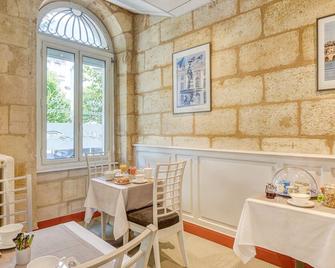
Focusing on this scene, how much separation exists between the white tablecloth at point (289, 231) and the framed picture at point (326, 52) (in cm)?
108

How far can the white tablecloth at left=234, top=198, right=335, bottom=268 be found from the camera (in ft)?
4.60

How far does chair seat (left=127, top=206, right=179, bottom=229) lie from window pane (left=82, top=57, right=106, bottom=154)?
1.71m

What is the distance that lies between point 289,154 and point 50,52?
10.6 feet

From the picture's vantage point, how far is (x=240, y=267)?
2227 mm

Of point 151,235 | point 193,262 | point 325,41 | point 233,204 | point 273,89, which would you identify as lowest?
point 193,262

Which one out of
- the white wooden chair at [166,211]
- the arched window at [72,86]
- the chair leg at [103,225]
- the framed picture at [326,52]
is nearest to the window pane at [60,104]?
the arched window at [72,86]

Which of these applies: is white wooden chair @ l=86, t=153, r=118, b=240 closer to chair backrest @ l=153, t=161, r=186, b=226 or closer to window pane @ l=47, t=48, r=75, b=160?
window pane @ l=47, t=48, r=75, b=160

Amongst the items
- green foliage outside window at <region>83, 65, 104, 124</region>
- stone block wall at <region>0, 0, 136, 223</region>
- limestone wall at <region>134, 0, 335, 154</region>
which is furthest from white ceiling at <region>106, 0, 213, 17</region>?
green foliage outside window at <region>83, 65, 104, 124</region>

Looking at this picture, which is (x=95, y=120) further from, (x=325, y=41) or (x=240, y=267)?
(x=325, y=41)

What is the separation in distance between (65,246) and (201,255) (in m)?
1.74

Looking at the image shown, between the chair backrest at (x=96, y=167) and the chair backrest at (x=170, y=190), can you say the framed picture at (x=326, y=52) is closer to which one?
the chair backrest at (x=170, y=190)

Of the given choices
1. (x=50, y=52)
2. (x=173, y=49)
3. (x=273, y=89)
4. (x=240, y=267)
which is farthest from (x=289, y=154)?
(x=50, y=52)

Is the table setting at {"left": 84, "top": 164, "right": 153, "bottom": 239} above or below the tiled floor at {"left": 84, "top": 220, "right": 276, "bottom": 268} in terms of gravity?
above

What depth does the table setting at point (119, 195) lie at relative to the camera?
221cm
